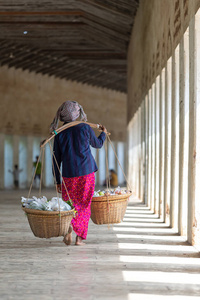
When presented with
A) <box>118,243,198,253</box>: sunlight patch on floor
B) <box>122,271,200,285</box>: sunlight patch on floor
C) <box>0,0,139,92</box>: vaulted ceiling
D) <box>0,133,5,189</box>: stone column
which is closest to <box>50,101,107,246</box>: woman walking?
<box>118,243,198,253</box>: sunlight patch on floor

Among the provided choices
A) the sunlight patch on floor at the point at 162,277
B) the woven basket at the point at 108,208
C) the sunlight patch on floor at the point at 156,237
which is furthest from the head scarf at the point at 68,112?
the sunlight patch on floor at the point at 162,277

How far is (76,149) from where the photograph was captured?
6445 millimetres

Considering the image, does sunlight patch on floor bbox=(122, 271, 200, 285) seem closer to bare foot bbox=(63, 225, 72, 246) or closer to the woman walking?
bare foot bbox=(63, 225, 72, 246)

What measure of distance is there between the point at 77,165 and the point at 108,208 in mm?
782

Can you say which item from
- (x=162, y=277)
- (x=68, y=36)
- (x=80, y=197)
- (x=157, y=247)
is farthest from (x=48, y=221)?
(x=68, y=36)

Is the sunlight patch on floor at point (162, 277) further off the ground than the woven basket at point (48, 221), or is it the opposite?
the woven basket at point (48, 221)

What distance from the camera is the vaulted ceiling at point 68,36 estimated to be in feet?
51.2

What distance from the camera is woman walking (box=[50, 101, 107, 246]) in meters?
6.39

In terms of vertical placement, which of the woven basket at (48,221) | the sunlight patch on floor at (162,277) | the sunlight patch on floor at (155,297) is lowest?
the sunlight patch on floor at (162,277)

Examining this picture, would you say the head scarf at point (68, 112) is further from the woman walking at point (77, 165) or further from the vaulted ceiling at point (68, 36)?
the vaulted ceiling at point (68, 36)

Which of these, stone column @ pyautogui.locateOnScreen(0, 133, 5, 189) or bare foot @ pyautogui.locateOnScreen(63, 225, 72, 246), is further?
stone column @ pyautogui.locateOnScreen(0, 133, 5, 189)

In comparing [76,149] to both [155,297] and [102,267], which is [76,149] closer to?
[102,267]

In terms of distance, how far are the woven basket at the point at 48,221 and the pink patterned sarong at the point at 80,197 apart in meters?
0.61

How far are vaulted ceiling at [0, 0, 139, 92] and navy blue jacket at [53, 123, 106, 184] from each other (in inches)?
357
